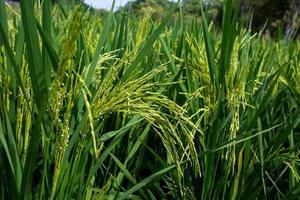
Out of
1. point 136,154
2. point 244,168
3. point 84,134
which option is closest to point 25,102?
point 84,134

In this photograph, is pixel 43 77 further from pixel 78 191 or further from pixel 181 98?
pixel 181 98

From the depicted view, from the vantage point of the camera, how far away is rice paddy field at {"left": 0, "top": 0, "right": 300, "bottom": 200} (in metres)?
0.77

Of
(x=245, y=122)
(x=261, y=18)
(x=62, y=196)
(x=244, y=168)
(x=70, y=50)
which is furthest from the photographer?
(x=261, y=18)

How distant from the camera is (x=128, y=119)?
1.15 meters

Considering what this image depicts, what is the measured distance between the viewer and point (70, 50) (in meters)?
0.67

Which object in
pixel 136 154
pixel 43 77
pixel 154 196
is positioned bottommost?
pixel 154 196

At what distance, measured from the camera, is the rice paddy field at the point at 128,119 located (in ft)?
2.51

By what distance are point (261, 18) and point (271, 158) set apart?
41.8 feet

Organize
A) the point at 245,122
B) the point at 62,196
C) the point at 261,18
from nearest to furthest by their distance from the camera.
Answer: the point at 62,196
the point at 245,122
the point at 261,18

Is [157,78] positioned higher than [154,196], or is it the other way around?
[157,78]

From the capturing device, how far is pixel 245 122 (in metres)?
1.26

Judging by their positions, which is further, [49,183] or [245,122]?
[245,122]

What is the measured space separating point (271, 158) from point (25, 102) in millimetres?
629

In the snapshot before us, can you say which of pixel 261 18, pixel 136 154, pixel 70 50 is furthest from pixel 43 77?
pixel 261 18
